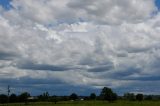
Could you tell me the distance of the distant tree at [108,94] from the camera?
169m

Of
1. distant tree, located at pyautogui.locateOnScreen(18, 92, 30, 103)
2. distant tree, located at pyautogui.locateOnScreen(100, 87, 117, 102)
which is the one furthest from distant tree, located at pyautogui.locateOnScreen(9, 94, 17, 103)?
distant tree, located at pyautogui.locateOnScreen(100, 87, 117, 102)

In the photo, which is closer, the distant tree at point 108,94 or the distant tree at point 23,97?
the distant tree at point 108,94

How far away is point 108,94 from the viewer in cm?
17162

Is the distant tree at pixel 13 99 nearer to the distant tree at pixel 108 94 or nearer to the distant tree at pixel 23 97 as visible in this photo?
the distant tree at pixel 23 97

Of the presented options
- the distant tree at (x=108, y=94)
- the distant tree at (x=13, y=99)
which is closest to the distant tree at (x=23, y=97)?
the distant tree at (x=13, y=99)

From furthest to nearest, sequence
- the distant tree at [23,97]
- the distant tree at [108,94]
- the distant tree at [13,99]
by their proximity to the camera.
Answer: the distant tree at [23,97] → the distant tree at [13,99] → the distant tree at [108,94]

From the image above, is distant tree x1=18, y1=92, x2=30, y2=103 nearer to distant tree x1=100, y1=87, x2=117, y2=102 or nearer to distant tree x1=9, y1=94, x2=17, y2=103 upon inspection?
distant tree x1=9, y1=94, x2=17, y2=103

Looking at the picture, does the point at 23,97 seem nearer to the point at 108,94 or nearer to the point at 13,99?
the point at 13,99

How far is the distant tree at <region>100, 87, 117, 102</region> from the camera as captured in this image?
16925 cm

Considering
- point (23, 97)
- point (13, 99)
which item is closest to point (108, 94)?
point (23, 97)

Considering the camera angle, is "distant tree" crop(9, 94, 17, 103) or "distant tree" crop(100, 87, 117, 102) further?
"distant tree" crop(9, 94, 17, 103)

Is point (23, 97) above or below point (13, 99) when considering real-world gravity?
above

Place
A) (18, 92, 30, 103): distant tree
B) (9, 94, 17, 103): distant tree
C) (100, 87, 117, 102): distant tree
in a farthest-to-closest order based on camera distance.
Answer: (18, 92, 30, 103): distant tree → (9, 94, 17, 103): distant tree → (100, 87, 117, 102): distant tree

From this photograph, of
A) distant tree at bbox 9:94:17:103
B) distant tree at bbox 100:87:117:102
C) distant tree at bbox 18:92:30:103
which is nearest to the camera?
distant tree at bbox 100:87:117:102
